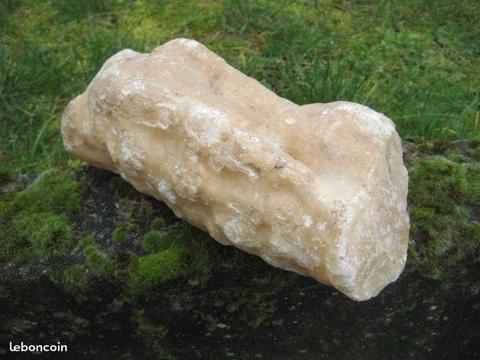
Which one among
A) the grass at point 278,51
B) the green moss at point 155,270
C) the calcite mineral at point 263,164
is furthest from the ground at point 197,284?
the grass at point 278,51

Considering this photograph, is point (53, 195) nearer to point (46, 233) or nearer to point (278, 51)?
point (46, 233)

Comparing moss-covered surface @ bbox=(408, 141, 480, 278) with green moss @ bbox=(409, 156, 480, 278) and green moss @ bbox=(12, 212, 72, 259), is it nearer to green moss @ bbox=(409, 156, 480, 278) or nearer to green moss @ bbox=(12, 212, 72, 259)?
green moss @ bbox=(409, 156, 480, 278)

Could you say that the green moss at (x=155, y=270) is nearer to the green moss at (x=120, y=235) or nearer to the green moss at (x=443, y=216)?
the green moss at (x=120, y=235)

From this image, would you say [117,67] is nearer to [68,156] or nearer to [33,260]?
[33,260]

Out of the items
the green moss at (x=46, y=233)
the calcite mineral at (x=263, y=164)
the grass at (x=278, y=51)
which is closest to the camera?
the calcite mineral at (x=263, y=164)

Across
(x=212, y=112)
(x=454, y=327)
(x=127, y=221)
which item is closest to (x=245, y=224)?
(x=212, y=112)

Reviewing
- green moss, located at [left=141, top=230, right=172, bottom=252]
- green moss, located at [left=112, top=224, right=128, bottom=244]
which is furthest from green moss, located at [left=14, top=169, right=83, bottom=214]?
green moss, located at [left=141, top=230, right=172, bottom=252]

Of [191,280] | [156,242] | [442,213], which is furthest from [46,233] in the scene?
[442,213]
